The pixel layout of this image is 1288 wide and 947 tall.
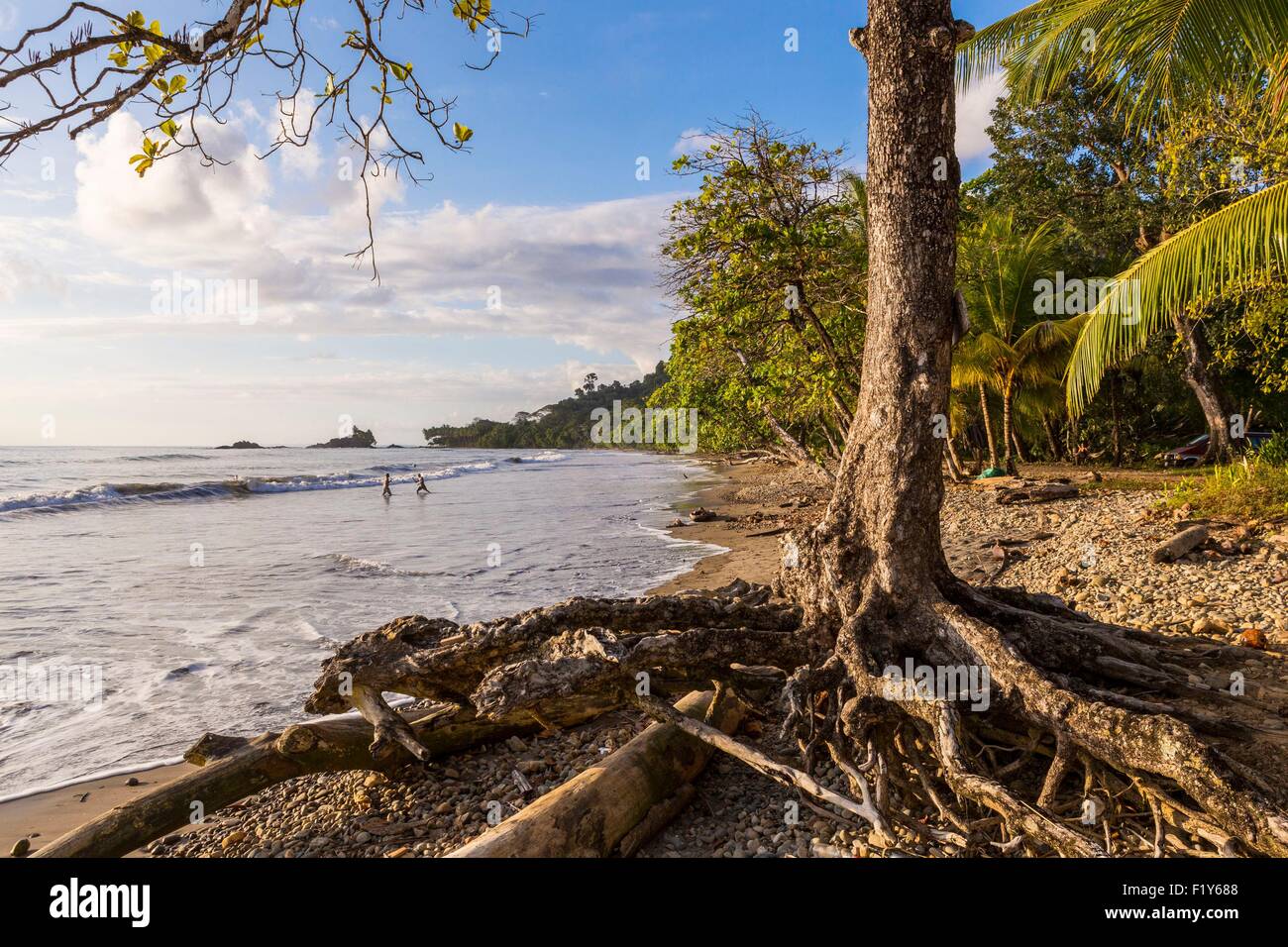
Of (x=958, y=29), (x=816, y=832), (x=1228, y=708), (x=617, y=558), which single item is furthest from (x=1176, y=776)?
(x=617, y=558)

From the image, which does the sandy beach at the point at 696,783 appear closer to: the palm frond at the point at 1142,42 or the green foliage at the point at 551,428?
the palm frond at the point at 1142,42

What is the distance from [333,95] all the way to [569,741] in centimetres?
483

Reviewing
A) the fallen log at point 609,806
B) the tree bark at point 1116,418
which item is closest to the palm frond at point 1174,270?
the fallen log at point 609,806

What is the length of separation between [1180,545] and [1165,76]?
5.92 meters

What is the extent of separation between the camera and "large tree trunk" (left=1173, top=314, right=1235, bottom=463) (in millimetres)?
19656

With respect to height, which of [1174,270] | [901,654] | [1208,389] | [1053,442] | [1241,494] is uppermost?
[1174,270]

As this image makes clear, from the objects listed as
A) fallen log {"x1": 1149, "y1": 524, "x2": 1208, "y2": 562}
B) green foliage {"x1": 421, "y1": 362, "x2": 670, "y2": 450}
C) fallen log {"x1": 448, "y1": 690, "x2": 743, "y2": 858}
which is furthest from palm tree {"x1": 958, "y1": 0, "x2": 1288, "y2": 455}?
green foliage {"x1": 421, "y1": 362, "x2": 670, "y2": 450}

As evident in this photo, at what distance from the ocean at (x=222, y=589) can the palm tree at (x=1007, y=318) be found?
438 inches

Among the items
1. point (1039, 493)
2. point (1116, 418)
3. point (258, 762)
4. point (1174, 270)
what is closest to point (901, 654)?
point (258, 762)

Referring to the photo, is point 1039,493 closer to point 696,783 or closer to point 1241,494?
point 1241,494

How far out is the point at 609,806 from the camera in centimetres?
379

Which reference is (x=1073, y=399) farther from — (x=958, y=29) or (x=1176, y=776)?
(x=1176, y=776)

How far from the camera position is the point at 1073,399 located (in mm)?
8336

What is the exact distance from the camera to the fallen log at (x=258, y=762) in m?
3.97
